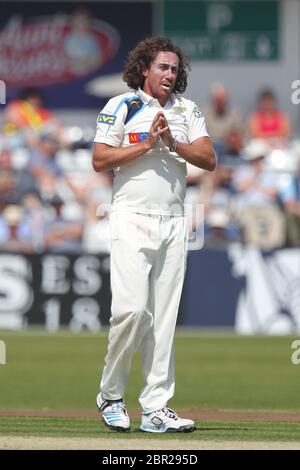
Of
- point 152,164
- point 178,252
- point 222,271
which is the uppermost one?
point 152,164

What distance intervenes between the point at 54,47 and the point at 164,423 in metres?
17.0

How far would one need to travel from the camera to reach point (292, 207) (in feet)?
62.7

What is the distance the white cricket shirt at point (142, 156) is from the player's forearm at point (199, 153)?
0.11 m

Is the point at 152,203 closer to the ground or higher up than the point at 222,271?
higher up

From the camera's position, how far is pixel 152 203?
8.34 m

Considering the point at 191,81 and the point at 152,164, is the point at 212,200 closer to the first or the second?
the point at 191,81

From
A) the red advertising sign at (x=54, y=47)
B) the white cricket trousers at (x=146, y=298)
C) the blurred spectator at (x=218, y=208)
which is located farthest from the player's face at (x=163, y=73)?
the red advertising sign at (x=54, y=47)

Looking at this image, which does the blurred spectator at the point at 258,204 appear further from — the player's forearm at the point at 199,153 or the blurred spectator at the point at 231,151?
the player's forearm at the point at 199,153

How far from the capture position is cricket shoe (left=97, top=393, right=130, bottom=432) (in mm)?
8289

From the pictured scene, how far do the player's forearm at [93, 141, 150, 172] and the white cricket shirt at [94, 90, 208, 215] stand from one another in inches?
2.4

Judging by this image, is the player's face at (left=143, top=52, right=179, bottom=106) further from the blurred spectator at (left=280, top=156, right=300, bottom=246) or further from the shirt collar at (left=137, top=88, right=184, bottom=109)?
the blurred spectator at (left=280, top=156, right=300, bottom=246)

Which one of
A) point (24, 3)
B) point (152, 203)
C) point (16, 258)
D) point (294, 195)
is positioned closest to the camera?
point (152, 203)

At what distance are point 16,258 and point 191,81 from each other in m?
7.40

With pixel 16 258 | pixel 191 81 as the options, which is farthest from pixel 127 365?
pixel 191 81
